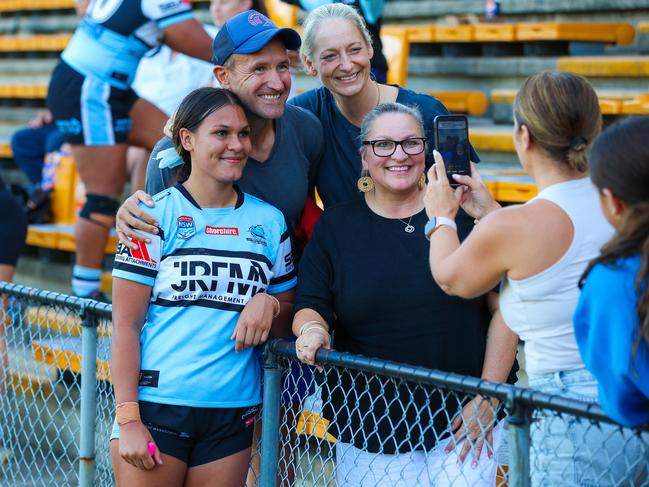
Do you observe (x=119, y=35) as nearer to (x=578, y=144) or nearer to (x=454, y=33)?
(x=454, y=33)

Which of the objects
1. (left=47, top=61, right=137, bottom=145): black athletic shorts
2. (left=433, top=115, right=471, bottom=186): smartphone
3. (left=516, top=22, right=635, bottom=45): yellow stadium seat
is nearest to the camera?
(left=433, top=115, right=471, bottom=186): smartphone

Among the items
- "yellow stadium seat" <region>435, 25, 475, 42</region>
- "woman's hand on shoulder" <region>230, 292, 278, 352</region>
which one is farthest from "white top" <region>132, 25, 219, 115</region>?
"woman's hand on shoulder" <region>230, 292, 278, 352</region>

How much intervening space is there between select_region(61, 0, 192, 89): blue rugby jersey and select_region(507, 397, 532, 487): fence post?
3.22 meters

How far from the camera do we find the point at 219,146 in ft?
8.98

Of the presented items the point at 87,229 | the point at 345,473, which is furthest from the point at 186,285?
the point at 87,229

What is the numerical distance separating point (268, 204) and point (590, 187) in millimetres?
988

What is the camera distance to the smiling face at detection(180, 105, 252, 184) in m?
2.74

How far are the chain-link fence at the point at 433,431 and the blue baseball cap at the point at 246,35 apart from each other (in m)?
0.85

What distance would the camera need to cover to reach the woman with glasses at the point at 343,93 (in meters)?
3.09

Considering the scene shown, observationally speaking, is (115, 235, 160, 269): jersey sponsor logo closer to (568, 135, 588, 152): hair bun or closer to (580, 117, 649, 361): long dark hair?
(568, 135, 588, 152): hair bun

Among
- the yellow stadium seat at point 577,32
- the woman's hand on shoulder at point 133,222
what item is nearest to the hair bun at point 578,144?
the woman's hand on shoulder at point 133,222

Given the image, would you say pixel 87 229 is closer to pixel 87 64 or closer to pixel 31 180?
pixel 87 64

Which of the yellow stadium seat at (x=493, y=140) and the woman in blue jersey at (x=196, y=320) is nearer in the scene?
the woman in blue jersey at (x=196, y=320)

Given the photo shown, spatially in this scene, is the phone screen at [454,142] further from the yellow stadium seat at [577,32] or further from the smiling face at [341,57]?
the yellow stadium seat at [577,32]
